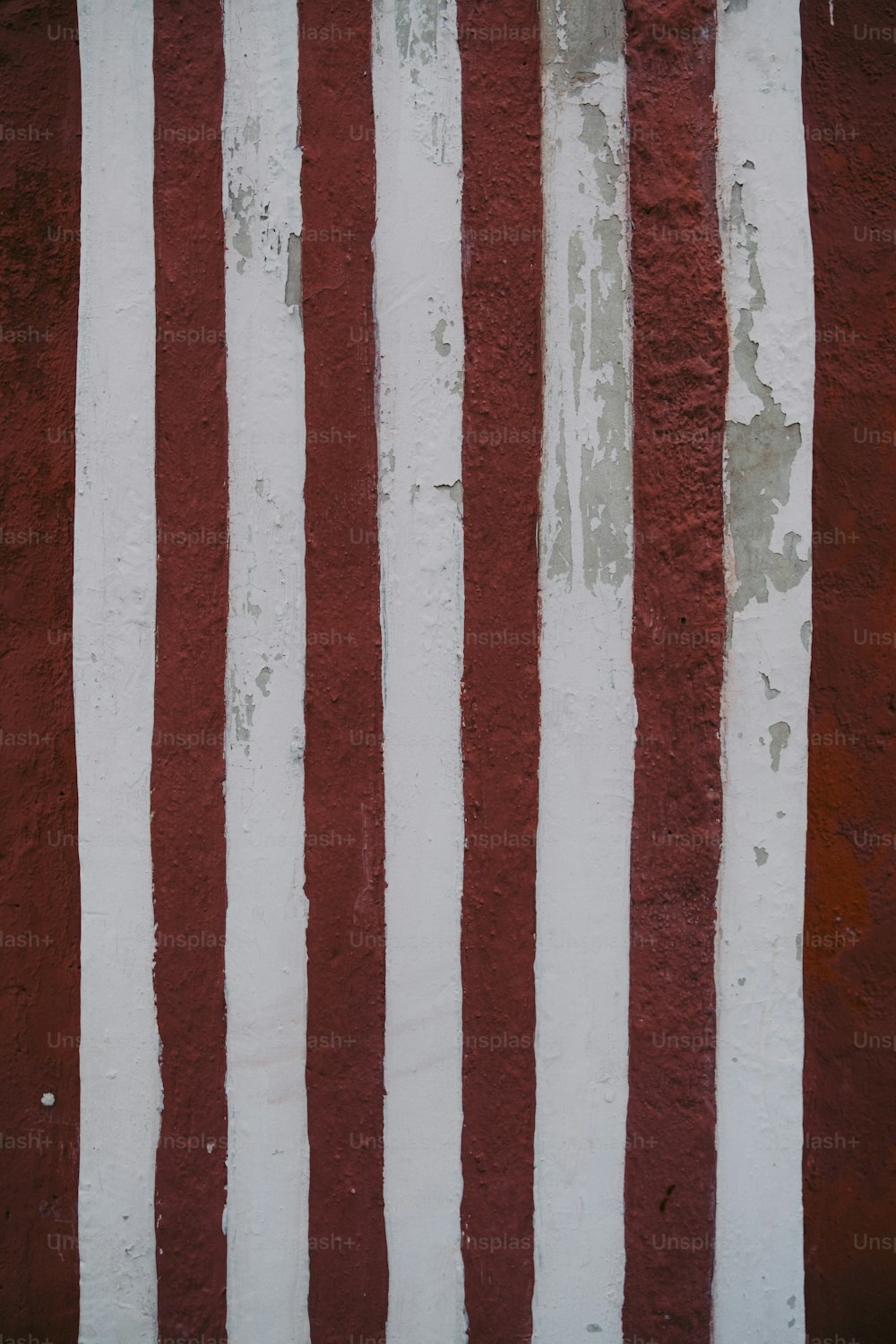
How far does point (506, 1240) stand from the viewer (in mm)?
1791

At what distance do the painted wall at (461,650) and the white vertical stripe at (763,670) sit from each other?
1 centimetres

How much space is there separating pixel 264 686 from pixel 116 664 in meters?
0.36

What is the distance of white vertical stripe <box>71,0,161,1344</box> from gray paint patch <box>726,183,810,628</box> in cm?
135

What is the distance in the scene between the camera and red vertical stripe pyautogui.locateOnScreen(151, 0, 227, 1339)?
1.74 metres

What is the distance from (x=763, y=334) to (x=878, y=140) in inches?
19.7

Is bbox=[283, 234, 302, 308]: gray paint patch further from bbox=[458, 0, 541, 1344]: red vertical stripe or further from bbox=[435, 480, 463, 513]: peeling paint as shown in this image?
bbox=[435, 480, 463, 513]: peeling paint

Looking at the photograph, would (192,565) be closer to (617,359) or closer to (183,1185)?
(617,359)

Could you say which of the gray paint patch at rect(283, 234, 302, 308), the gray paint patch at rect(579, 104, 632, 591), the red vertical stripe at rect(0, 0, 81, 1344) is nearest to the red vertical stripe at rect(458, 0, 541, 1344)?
the gray paint patch at rect(579, 104, 632, 591)

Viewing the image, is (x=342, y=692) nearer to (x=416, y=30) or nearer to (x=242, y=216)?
(x=242, y=216)

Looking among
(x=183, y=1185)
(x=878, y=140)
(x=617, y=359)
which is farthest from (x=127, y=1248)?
(x=878, y=140)

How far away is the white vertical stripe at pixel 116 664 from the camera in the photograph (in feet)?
5.80

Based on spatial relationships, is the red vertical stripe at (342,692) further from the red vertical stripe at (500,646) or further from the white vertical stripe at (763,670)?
the white vertical stripe at (763,670)

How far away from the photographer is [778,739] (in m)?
1.76

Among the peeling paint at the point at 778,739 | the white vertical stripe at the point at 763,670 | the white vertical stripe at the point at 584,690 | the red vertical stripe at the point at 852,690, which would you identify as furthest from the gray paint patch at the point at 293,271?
the peeling paint at the point at 778,739
